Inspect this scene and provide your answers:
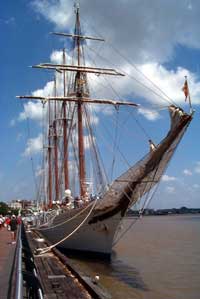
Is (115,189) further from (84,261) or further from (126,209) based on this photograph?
(84,261)

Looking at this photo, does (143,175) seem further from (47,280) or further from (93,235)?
(47,280)

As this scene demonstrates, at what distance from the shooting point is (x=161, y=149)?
21.7 m

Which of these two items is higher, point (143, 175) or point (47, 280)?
point (143, 175)

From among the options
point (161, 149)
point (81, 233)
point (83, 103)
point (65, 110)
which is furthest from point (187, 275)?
point (65, 110)

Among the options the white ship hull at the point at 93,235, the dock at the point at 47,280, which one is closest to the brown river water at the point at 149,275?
the white ship hull at the point at 93,235

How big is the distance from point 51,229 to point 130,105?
13.0m

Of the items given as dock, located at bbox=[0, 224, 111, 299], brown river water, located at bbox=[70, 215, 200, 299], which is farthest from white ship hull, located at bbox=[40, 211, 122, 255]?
A: dock, located at bbox=[0, 224, 111, 299]

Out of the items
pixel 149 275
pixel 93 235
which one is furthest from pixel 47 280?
pixel 93 235

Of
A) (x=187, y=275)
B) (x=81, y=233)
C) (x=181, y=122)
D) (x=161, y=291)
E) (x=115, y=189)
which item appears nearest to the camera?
(x=161, y=291)

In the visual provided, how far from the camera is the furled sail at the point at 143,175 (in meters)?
20.9

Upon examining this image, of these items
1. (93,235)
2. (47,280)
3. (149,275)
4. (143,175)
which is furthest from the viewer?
(93,235)

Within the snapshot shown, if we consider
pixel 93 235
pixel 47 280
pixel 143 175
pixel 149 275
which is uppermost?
pixel 143 175

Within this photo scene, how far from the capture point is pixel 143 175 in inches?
928

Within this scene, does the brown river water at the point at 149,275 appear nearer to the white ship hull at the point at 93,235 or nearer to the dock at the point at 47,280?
the white ship hull at the point at 93,235
